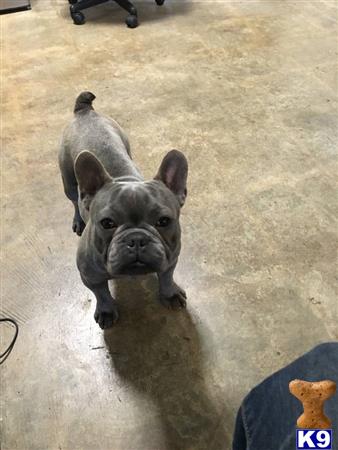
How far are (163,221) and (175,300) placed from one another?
58 cm

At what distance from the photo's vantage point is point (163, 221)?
1.51 m

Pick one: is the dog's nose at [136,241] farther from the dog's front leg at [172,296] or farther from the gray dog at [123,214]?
the dog's front leg at [172,296]

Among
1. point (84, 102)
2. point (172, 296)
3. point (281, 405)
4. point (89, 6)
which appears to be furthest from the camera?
point (89, 6)

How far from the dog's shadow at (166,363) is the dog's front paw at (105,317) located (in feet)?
0.11

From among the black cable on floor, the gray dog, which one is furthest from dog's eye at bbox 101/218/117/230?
the black cable on floor

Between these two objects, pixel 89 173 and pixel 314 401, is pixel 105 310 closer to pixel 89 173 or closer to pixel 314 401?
pixel 89 173

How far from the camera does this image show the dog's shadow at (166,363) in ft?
5.39

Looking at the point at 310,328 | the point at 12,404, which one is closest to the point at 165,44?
the point at 310,328

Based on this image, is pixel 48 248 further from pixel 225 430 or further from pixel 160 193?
pixel 225 430

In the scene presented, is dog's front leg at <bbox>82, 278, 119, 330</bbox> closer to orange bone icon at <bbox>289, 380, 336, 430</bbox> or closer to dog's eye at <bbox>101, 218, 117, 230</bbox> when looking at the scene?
dog's eye at <bbox>101, 218, 117, 230</bbox>

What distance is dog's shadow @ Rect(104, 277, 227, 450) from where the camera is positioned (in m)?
1.64

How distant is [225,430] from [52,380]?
0.69 m

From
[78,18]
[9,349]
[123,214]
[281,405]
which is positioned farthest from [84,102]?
[78,18]

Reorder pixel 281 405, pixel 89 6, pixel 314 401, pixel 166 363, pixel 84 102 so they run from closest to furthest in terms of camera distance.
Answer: pixel 314 401
pixel 281 405
pixel 166 363
pixel 84 102
pixel 89 6
